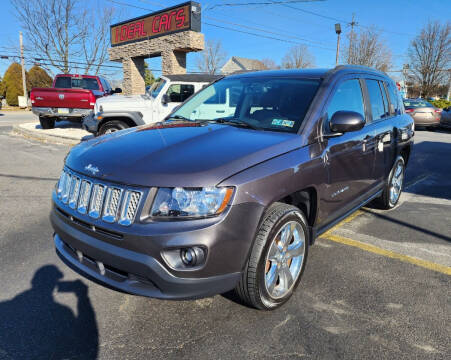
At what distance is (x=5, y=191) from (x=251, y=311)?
4.78 metres

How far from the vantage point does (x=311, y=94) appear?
10.0ft

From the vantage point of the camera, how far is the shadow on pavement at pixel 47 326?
2.15 m

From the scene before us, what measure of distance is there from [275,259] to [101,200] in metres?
1.28

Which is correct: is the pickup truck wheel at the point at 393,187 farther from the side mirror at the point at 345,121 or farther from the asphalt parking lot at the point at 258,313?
the side mirror at the point at 345,121

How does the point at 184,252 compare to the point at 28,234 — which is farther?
the point at 28,234

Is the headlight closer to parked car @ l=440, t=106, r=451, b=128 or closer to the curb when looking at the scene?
the curb

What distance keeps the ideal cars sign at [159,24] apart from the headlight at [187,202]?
16.2 metres

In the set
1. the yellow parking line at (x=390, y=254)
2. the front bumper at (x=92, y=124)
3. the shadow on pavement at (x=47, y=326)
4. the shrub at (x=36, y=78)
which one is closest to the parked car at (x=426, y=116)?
the front bumper at (x=92, y=124)

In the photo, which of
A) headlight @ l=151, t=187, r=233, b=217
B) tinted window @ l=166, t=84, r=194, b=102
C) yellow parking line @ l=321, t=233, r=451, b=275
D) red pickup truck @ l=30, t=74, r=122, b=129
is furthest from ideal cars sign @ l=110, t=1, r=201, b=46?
headlight @ l=151, t=187, r=233, b=217

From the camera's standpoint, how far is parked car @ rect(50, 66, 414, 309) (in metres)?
2.06

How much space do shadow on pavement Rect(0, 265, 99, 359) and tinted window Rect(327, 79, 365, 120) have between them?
8.20 feet

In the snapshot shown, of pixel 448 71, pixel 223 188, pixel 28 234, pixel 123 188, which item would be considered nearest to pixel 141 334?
pixel 123 188

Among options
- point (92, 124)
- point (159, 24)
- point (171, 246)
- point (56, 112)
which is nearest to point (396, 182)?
point (171, 246)

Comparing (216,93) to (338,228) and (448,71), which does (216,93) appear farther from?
(448,71)
